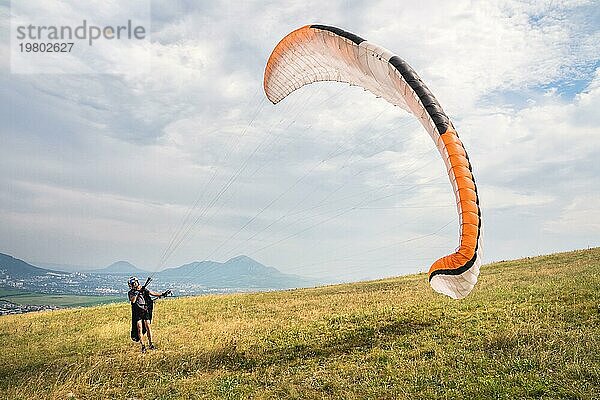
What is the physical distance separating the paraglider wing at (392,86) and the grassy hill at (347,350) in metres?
2.72

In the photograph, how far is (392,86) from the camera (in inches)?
458

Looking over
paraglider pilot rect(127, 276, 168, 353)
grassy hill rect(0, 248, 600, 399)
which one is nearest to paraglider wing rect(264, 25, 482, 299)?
grassy hill rect(0, 248, 600, 399)

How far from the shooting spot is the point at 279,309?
21.0 meters

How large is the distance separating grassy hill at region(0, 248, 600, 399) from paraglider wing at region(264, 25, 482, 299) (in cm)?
272

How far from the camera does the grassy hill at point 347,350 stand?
10297 mm

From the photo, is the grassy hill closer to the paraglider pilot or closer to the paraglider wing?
the paraglider pilot

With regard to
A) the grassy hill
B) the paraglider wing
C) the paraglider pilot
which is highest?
the paraglider wing

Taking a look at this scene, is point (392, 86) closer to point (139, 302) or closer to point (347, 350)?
point (347, 350)

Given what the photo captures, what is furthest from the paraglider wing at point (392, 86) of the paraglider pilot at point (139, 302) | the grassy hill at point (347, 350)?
the paraglider pilot at point (139, 302)

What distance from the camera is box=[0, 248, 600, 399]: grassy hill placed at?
33.8ft

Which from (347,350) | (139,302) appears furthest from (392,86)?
(139,302)

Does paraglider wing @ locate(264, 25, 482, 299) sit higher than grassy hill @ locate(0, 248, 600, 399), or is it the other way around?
paraglider wing @ locate(264, 25, 482, 299)

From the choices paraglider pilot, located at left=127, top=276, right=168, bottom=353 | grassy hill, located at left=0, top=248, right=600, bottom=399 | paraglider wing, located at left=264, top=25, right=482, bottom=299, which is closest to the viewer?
paraglider wing, located at left=264, top=25, right=482, bottom=299

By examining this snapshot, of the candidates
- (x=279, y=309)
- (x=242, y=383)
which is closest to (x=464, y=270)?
(x=242, y=383)
